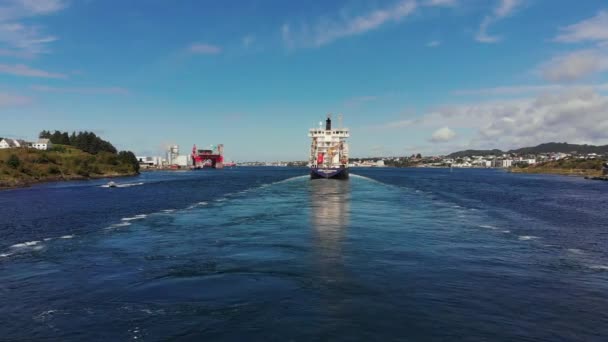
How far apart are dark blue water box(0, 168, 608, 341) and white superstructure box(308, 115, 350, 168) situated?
346 feet

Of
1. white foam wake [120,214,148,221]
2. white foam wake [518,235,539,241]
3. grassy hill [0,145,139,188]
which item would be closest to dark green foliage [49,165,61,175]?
grassy hill [0,145,139,188]

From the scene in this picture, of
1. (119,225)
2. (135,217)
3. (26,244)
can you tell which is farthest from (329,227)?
(26,244)

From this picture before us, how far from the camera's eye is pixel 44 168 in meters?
143

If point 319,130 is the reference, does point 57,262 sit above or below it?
below

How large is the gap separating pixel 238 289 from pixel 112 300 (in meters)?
6.01

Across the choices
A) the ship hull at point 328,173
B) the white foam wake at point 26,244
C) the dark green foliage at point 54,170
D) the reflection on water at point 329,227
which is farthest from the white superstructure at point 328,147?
the white foam wake at point 26,244

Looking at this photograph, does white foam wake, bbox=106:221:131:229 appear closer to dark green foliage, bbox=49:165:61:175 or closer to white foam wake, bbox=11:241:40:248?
white foam wake, bbox=11:241:40:248

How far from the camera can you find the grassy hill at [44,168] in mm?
119062

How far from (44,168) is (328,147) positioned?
10700 cm

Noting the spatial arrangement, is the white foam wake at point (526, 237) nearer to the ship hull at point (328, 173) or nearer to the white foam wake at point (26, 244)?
the white foam wake at point (26, 244)

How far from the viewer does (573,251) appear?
97.8 ft

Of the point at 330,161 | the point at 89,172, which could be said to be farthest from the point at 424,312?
the point at 89,172

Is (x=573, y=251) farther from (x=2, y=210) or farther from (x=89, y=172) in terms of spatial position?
(x=89, y=172)

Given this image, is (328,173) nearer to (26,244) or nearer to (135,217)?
(135,217)
